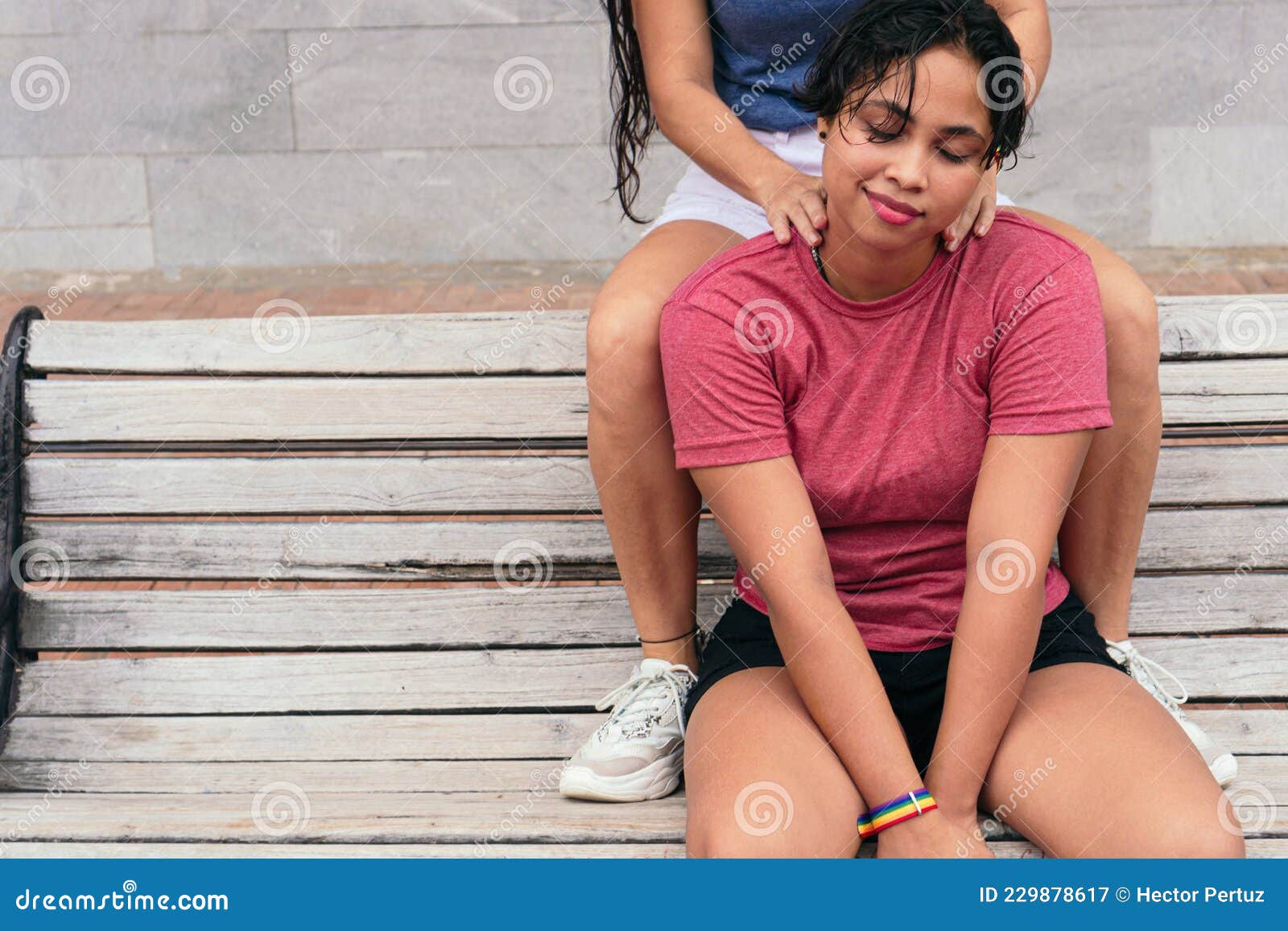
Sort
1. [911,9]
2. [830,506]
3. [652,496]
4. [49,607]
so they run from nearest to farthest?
[911,9] < [830,506] < [652,496] < [49,607]

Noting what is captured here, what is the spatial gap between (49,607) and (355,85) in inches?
134

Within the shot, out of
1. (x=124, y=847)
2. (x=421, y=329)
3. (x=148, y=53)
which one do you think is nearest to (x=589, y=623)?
(x=421, y=329)

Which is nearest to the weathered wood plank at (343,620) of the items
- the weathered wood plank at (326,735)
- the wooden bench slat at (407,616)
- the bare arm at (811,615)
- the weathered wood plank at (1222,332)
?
the wooden bench slat at (407,616)

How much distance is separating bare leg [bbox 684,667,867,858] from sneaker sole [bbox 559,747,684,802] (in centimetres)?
16

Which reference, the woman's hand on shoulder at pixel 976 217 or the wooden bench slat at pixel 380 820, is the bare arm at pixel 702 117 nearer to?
the woman's hand on shoulder at pixel 976 217

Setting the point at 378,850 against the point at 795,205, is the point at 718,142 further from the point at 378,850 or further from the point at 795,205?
the point at 378,850

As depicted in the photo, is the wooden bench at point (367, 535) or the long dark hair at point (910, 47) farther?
the wooden bench at point (367, 535)

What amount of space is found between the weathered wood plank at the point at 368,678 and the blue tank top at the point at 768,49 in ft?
3.32

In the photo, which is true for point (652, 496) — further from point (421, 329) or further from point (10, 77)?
point (10, 77)

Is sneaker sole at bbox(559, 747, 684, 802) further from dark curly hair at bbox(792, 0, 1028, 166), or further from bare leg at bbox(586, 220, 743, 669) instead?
dark curly hair at bbox(792, 0, 1028, 166)

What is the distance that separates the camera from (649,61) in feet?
7.53

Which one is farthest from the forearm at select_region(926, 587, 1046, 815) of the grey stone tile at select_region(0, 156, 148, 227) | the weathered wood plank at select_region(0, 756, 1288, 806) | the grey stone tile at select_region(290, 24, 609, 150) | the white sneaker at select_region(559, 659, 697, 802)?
the grey stone tile at select_region(0, 156, 148, 227)

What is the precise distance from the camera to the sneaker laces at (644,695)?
2.20 meters

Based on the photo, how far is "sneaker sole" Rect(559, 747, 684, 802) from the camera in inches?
84.1
